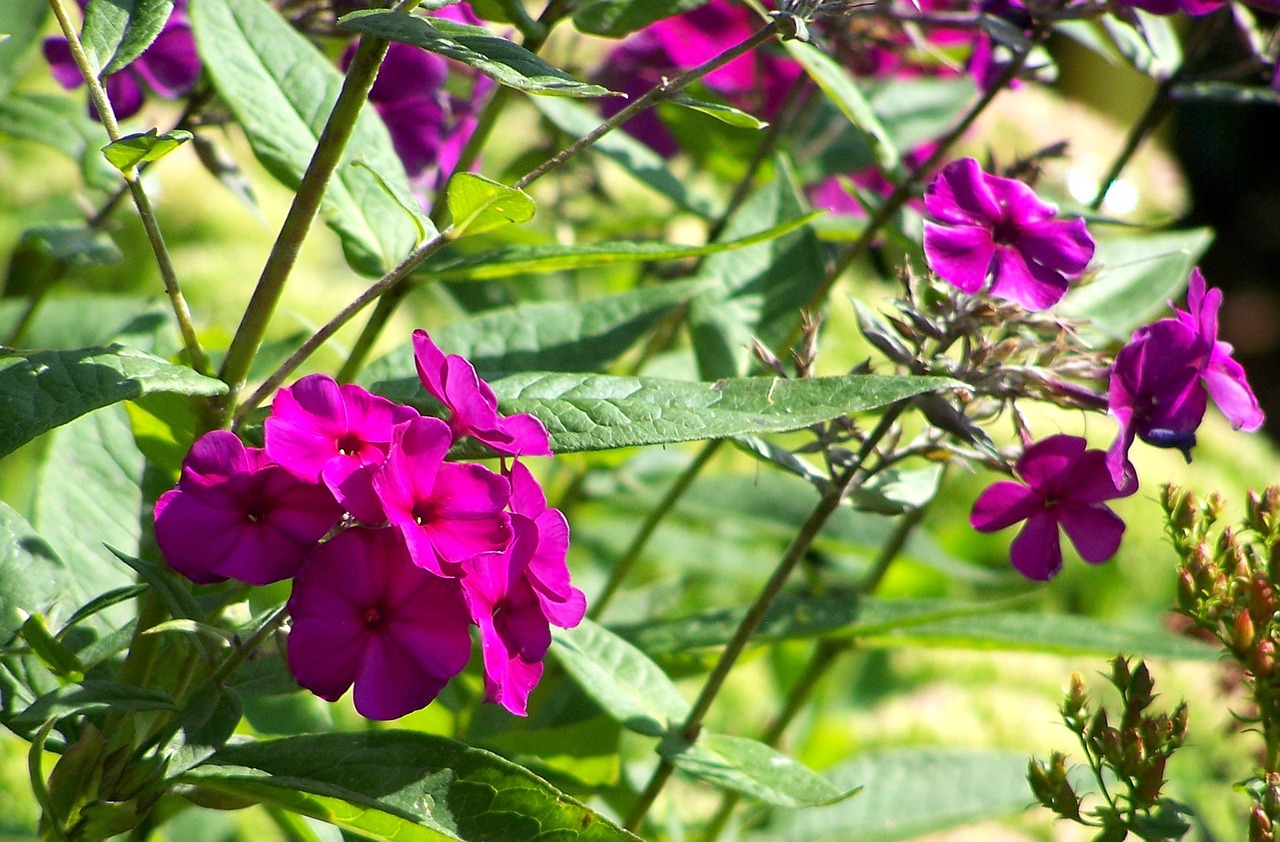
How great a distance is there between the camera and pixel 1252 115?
4848mm

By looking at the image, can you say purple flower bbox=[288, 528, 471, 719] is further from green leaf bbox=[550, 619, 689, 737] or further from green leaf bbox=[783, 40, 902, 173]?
green leaf bbox=[783, 40, 902, 173]

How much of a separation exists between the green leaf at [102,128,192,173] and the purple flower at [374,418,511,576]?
0.16 metres

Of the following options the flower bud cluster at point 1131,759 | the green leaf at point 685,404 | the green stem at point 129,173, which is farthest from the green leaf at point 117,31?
the flower bud cluster at point 1131,759

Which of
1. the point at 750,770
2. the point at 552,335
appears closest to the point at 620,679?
the point at 750,770

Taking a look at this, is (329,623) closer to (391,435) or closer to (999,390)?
(391,435)

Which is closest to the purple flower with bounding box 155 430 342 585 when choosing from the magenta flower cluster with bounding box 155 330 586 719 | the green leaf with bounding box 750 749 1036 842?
the magenta flower cluster with bounding box 155 330 586 719

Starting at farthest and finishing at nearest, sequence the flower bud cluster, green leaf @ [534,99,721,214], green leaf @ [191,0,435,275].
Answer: green leaf @ [534,99,721,214] → green leaf @ [191,0,435,275] → the flower bud cluster

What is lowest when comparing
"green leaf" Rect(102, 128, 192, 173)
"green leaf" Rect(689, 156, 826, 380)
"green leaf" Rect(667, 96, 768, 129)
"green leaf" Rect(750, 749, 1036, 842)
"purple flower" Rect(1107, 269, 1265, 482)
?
"green leaf" Rect(750, 749, 1036, 842)

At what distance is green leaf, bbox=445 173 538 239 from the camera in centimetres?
56

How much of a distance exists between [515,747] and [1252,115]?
4.90 meters

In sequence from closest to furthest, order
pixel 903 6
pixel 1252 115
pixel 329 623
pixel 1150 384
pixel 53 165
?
pixel 329 623 → pixel 1150 384 → pixel 903 6 → pixel 53 165 → pixel 1252 115

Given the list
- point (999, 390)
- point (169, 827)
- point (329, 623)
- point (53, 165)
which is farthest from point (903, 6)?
point (53, 165)

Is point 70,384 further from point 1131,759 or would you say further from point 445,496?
point 1131,759

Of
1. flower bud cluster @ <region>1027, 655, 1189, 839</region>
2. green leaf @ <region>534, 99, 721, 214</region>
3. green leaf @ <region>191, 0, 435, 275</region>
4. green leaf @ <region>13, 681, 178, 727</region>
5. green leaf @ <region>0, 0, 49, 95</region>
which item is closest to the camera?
green leaf @ <region>13, 681, 178, 727</region>
